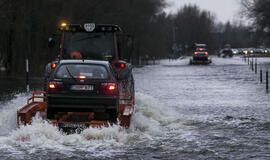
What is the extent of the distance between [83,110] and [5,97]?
9.43 m

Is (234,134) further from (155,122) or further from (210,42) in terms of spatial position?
(210,42)

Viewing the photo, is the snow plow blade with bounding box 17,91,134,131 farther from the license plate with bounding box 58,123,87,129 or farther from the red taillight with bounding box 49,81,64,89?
the red taillight with bounding box 49,81,64,89

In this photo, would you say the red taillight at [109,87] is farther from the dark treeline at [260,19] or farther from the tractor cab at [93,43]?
the dark treeline at [260,19]

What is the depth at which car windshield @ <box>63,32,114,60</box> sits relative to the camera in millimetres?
15805

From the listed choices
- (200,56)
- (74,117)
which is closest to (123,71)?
(74,117)

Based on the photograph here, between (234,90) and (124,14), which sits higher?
(124,14)

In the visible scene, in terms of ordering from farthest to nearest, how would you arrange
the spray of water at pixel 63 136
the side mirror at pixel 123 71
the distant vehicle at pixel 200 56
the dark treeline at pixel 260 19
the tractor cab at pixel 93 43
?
the distant vehicle at pixel 200 56, the dark treeline at pixel 260 19, the tractor cab at pixel 93 43, the side mirror at pixel 123 71, the spray of water at pixel 63 136

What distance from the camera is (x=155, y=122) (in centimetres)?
1297

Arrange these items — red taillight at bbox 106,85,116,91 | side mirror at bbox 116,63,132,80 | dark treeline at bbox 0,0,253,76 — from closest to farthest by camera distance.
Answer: red taillight at bbox 106,85,116,91
side mirror at bbox 116,63,132,80
dark treeline at bbox 0,0,253,76

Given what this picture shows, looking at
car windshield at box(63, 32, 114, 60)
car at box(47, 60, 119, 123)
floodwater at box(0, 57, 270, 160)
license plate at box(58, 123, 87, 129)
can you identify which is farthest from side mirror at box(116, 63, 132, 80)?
license plate at box(58, 123, 87, 129)

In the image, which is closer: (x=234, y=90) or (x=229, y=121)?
(x=229, y=121)

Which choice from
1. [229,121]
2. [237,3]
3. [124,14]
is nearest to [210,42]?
[237,3]

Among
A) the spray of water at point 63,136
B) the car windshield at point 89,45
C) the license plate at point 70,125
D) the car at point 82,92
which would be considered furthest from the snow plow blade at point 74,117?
the car windshield at point 89,45

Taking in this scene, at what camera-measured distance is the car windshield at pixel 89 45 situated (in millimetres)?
15805
